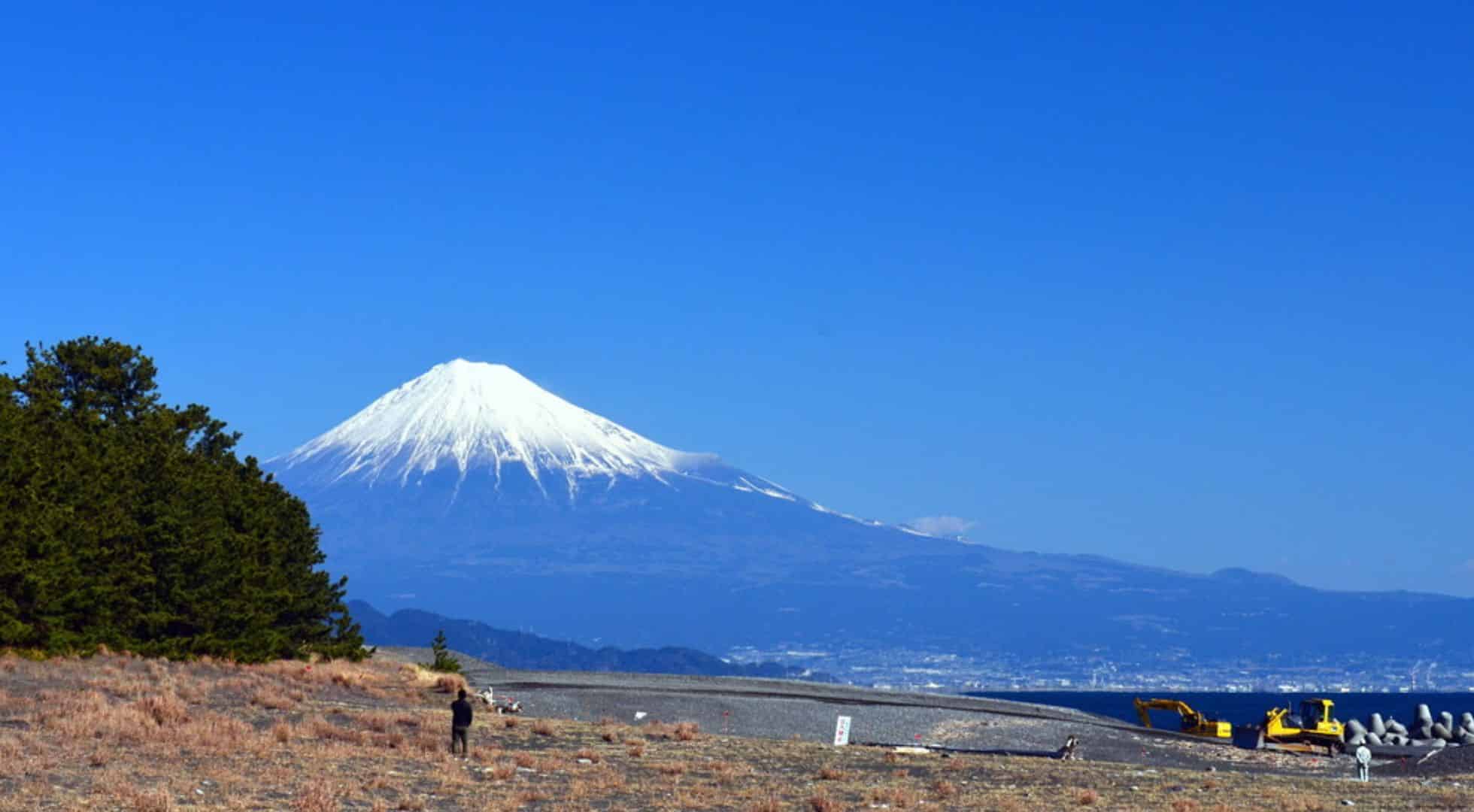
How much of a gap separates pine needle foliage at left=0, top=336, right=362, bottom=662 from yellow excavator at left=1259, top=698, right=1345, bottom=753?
3511cm

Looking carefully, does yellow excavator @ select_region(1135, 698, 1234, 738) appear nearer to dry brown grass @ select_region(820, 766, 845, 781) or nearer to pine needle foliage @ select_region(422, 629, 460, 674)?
pine needle foliage @ select_region(422, 629, 460, 674)

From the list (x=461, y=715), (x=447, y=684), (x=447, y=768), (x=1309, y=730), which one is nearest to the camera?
(x=447, y=768)

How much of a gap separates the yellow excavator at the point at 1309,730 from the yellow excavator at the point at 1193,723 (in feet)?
4.83

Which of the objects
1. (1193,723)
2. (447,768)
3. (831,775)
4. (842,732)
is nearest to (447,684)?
(842,732)

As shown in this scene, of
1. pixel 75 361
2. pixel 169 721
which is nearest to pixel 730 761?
pixel 169 721

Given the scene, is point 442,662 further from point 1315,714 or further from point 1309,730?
point 1315,714

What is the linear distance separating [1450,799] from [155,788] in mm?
24338

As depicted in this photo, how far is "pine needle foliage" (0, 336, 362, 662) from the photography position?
51.8 metres

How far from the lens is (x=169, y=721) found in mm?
39750

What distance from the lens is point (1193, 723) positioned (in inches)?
2869

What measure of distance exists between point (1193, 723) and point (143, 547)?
4038cm

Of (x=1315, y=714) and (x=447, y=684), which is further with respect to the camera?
(x=1315, y=714)

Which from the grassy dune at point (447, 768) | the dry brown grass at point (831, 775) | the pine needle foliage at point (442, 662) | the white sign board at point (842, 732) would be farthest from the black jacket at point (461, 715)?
the pine needle foliage at point (442, 662)

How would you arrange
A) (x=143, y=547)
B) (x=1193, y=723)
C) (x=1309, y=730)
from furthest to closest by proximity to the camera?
(x=1193, y=723) < (x=1309, y=730) < (x=143, y=547)
